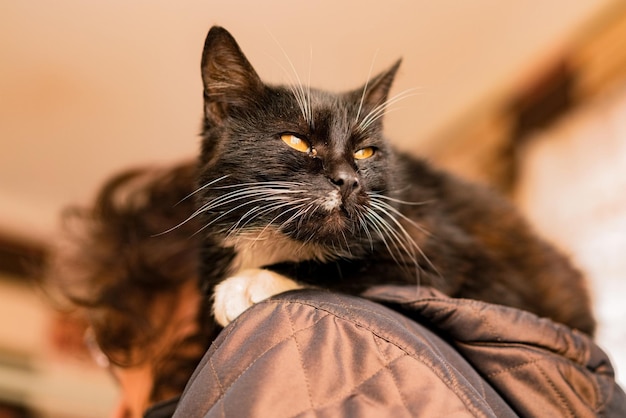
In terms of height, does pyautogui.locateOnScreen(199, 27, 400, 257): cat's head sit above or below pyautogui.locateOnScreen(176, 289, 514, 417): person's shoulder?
above

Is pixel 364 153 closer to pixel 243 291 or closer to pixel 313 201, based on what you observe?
pixel 313 201

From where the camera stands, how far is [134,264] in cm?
125

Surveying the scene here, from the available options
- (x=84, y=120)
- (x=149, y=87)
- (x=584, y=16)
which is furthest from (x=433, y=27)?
(x=84, y=120)

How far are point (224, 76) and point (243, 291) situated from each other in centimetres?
33

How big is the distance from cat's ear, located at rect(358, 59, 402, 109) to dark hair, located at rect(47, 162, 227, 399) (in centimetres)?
43

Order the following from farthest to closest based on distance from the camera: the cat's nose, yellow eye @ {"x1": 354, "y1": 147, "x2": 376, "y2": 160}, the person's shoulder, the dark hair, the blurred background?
the blurred background, the dark hair, yellow eye @ {"x1": 354, "y1": 147, "x2": 376, "y2": 160}, the cat's nose, the person's shoulder

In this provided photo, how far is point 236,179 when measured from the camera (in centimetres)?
83

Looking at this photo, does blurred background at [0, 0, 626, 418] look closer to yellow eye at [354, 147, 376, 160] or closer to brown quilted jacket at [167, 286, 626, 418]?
yellow eye at [354, 147, 376, 160]

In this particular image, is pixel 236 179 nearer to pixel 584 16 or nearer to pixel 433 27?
pixel 433 27

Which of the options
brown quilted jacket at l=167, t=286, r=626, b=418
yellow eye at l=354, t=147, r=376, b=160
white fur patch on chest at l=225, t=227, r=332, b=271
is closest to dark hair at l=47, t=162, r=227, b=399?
white fur patch on chest at l=225, t=227, r=332, b=271

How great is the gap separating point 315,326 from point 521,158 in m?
2.10

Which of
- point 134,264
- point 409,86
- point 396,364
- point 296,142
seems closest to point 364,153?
point 296,142

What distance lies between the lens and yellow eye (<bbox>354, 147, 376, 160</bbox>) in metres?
0.89

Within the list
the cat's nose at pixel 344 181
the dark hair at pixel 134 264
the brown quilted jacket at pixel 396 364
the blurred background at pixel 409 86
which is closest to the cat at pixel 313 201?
the cat's nose at pixel 344 181
